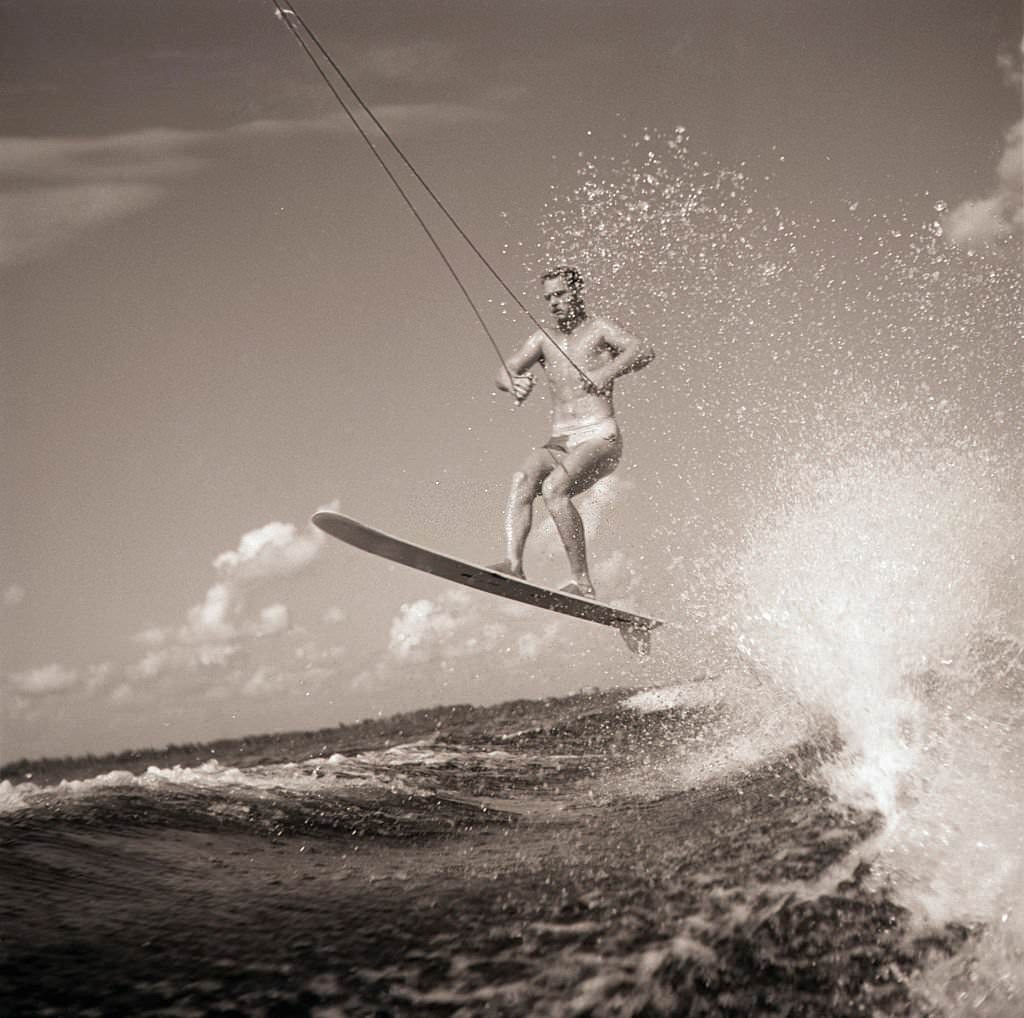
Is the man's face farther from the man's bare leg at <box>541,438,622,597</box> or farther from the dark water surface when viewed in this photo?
the dark water surface

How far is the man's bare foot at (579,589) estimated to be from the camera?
7.02m

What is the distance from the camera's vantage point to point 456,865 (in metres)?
A: 3.62

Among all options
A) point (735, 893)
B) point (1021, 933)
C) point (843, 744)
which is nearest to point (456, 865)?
point (735, 893)

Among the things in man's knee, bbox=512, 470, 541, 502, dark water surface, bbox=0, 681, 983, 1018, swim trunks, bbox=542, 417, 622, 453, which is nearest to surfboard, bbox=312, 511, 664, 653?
→ man's knee, bbox=512, 470, 541, 502

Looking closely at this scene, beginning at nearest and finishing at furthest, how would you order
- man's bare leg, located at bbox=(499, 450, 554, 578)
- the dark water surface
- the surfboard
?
1. the dark water surface
2. the surfboard
3. man's bare leg, located at bbox=(499, 450, 554, 578)

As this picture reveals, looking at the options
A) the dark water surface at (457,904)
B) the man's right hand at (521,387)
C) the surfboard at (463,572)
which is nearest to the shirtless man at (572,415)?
the man's right hand at (521,387)

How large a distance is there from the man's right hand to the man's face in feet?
1.79

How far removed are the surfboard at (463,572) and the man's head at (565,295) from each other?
204 cm

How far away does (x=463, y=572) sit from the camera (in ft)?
21.6

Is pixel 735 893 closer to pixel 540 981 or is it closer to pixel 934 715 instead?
pixel 540 981

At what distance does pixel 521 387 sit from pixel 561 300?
28.9 inches

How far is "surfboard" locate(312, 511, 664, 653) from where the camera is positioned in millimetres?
6352

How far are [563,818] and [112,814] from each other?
6.91 ft

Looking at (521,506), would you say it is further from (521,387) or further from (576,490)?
(521,387)
